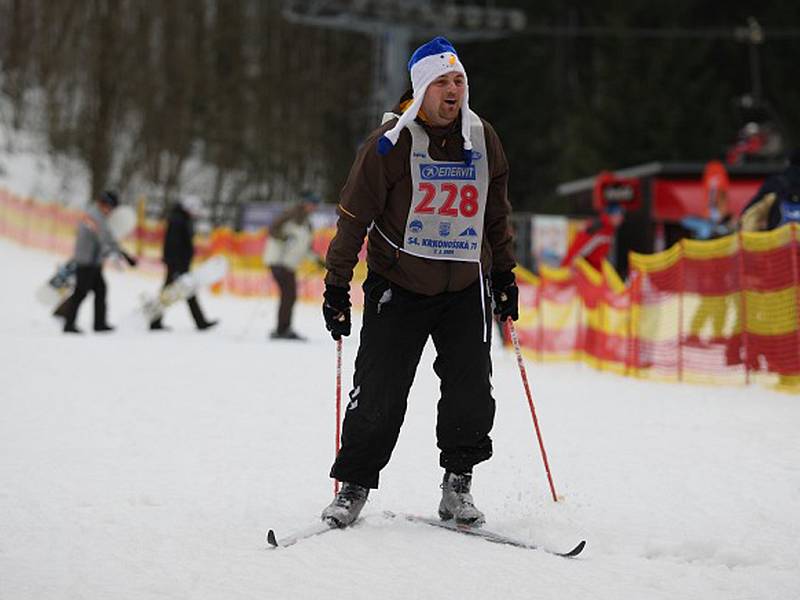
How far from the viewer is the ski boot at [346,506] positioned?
4742 millimetres

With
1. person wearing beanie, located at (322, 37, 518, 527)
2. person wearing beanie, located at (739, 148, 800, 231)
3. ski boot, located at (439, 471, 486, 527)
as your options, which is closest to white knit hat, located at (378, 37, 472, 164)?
person wearing beanie, located at (322, 37, 518, 527)

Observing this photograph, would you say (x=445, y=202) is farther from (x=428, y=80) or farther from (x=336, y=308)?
(x=336, y=308)

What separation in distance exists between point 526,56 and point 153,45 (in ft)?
43.8

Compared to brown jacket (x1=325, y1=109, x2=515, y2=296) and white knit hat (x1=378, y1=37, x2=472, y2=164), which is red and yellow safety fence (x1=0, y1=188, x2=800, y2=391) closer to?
brown jacket (x1=325, y1=109, x2=515, y2=296)

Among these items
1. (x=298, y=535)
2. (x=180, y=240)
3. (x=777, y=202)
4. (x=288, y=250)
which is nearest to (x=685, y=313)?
(x=777, y=202)

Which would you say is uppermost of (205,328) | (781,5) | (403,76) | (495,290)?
(781,5)

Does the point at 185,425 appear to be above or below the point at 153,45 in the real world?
below

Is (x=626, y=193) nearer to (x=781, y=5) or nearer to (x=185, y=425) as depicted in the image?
(x=185, y=425)

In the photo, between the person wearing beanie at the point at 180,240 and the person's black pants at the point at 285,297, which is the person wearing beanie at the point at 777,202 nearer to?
the person's black pants at the point at 285,297

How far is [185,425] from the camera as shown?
7621 mm

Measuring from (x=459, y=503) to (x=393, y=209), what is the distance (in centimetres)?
107

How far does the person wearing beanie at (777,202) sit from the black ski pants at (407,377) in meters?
6.17

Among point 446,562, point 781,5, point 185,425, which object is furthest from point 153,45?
point 446,562

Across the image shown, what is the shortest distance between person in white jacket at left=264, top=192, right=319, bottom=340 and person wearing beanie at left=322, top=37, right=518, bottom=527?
33.0 ft
